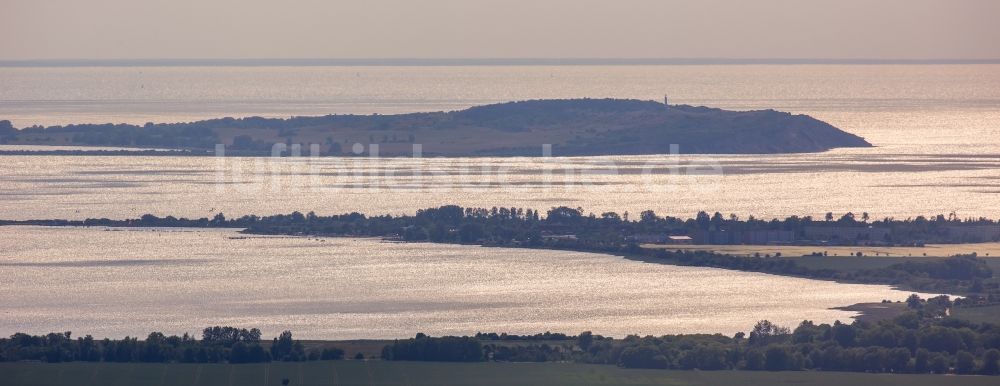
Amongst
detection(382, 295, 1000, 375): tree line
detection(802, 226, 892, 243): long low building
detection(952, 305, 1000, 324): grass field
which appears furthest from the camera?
detection(802, 226, 892, 243): long low building

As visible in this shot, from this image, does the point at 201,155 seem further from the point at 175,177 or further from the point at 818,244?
the point at 818,244

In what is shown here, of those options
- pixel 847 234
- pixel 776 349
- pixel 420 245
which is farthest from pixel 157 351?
pixel 847 234

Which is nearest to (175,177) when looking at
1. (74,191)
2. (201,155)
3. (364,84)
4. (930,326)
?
(74,191)

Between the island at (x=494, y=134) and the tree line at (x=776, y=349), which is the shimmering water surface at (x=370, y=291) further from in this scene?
the island at (x=494, y=134)

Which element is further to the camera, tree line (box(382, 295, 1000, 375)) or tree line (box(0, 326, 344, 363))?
tree line (box(0, 326, 344, 363))

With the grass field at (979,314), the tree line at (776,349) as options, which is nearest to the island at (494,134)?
the grass field at (979,314)

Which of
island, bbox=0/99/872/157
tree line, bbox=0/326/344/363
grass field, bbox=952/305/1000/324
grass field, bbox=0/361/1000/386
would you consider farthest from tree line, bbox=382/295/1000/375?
island, bbox=0/99/872/157

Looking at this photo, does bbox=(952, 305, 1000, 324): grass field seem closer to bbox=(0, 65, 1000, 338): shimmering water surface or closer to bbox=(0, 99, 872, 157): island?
bbox=(0, 65, 1000, 338): shimmering water surface
